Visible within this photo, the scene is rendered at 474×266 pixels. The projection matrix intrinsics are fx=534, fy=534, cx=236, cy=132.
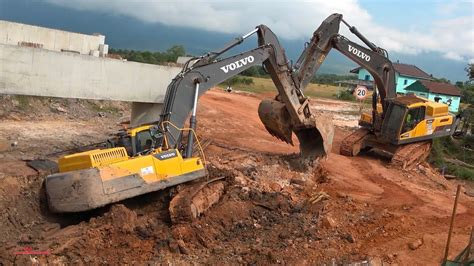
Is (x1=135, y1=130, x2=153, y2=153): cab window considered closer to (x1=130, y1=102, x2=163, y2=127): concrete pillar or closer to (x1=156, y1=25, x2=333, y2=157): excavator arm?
(x1=156, y1=25, x2=333, y2=157): excavator arm

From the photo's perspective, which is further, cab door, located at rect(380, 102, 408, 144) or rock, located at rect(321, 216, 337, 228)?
cab door, located at rect(380, 102, 408, 144)

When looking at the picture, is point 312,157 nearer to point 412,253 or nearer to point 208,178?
point 208,178

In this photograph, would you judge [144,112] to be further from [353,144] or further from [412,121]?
[412,121]

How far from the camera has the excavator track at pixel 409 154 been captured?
51.1ft

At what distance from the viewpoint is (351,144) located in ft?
53.7

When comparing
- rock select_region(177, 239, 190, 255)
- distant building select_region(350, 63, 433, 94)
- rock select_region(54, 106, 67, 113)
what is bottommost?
rock select_region(177, 239, 190, 255)

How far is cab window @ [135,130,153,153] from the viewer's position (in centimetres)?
891

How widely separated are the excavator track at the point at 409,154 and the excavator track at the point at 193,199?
7.65 m

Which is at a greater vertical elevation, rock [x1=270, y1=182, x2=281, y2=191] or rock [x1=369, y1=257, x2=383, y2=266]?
rock [x1=270, y1=182, x2=281, y2=191]

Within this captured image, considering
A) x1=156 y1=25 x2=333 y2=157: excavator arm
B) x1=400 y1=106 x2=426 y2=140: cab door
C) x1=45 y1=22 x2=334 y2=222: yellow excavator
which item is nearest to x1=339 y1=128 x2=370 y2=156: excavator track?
x1=400 y1=106 x2=426 y2=140: cab door

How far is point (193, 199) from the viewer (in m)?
8.62

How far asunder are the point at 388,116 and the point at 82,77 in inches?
344

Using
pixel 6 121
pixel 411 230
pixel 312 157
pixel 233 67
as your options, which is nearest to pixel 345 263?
pixel 411 230

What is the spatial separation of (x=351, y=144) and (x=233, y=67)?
7106 millimetres
